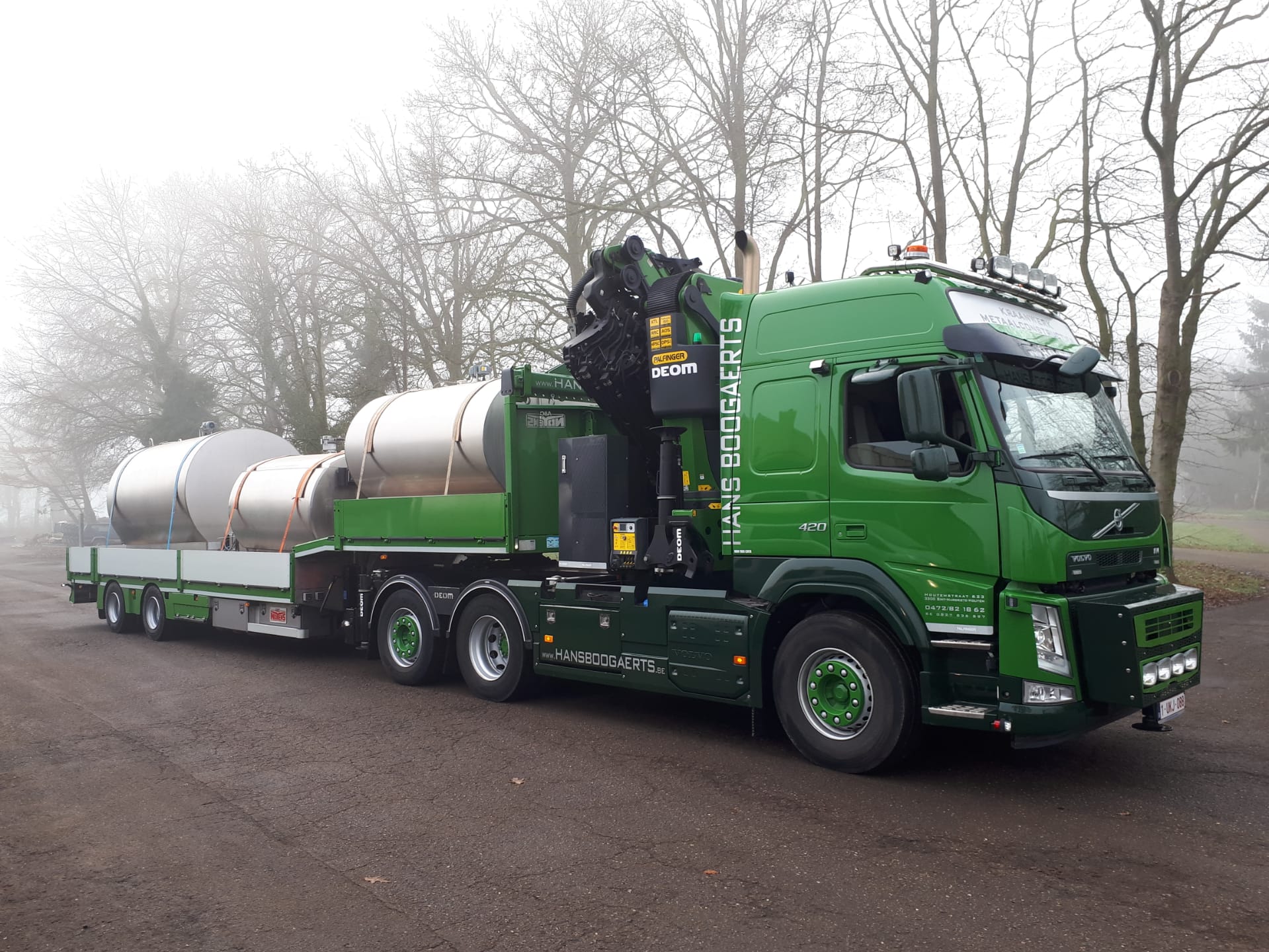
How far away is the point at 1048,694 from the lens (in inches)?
221

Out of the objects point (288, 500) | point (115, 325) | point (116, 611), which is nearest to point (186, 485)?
point (288, 500)

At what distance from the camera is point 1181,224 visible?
17.0 m

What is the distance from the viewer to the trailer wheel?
49.2 ft

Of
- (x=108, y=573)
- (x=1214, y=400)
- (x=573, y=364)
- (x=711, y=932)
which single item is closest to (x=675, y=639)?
(x=573, y=364)

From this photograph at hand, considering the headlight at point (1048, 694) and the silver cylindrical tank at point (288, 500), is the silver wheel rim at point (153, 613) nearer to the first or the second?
the silver cylindrical tank at point (288, 500)

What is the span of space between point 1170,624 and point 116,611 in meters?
14.5

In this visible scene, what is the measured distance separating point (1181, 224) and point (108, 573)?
18531 millimetres

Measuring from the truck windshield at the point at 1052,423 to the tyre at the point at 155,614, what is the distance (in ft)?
38.8

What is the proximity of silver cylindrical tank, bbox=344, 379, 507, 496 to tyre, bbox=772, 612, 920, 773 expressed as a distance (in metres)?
3.56

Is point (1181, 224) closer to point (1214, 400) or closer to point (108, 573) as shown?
point (1214, 400)

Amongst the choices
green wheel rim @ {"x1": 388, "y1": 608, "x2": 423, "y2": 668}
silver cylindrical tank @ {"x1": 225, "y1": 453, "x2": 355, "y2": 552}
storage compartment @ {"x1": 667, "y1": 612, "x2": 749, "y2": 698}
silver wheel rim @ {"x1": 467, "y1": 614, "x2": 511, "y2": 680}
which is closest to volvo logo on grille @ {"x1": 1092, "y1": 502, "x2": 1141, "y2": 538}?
storage compartment @ {"x1": 667, "y1": 612, "x2": 749, "y2": 698}

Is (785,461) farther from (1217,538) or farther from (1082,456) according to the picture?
(1217,538)

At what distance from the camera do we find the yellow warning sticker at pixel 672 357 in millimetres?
7500

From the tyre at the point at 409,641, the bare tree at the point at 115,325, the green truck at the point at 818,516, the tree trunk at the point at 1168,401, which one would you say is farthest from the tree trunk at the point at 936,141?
the bare tree at the point at 115,325
